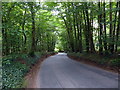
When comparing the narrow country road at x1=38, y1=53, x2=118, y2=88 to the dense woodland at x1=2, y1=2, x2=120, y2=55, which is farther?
the dense woodland at x1=2, y1=2, x2=120, y2=55

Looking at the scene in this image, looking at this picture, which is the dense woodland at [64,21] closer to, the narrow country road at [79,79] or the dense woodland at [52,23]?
the dense woodland at [52,23]

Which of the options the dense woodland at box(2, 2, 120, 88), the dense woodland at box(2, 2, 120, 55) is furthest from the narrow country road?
the dense woodland at box(2, 2, 120, 55)

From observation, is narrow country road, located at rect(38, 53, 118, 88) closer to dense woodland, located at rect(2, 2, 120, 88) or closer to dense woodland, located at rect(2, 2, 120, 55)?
dense woodland, located at rect(2, 2, 120, 88)

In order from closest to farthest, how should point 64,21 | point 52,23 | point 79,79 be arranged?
point 79,79, point 52,23, point 64,21

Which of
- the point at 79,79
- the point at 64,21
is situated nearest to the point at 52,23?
the point at 64,21

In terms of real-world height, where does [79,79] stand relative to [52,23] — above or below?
below

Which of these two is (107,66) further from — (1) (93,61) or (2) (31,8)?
(2) (31,8)

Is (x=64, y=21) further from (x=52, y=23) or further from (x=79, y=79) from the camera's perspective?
(x=79, y=79)

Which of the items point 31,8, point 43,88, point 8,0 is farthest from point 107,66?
point 8,0

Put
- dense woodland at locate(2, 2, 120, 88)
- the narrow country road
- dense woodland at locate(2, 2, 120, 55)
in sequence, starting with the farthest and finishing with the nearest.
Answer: dense woodland at locate(2, 2, 120, 55), dense woodland at locate(2, 2, 120, 88), the narrow country road

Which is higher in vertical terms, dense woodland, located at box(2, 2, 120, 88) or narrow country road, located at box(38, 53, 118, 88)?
dense woodland, located at box(2, 2, 120, 88)

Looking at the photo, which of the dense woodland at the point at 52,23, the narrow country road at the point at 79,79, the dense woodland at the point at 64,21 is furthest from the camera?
the dense woodland at the point at 64,21

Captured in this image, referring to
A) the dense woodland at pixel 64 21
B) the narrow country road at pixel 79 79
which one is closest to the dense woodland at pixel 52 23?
the dense woodland at pixel 64 21

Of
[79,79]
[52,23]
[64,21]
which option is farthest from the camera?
[64,21]
